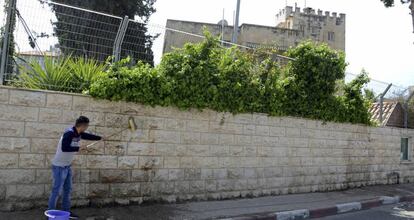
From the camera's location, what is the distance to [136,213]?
7664 millimetres

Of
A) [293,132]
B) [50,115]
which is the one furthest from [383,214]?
[50,115]

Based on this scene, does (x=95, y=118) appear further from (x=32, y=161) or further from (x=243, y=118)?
(x=243, y=118)

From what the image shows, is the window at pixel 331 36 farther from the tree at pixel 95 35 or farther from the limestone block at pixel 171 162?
the limestone block at pixel 171 162

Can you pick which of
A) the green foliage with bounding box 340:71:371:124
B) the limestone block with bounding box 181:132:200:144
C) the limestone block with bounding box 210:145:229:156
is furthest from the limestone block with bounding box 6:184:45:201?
the green foliage with bounding box 340:71:371:124

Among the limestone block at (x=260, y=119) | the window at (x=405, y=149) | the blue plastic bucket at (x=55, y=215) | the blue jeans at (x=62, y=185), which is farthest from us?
the window at (x=405, y=149)

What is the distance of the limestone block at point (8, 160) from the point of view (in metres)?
6.86

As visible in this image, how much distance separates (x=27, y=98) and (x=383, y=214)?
8.05 metres

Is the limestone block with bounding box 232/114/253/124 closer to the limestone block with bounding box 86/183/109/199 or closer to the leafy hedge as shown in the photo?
the leafy hedge

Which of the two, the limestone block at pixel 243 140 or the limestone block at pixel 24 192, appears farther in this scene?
the limestone block at pixel 243 140

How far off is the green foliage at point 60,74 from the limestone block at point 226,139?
307cm

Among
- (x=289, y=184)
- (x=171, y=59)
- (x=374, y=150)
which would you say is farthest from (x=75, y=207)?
(x=374, y=150)

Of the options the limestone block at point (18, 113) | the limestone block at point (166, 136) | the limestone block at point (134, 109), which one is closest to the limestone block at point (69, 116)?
the limestone block at point (18, 113)

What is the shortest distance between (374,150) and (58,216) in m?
11.0

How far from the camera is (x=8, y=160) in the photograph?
6.91 meters
